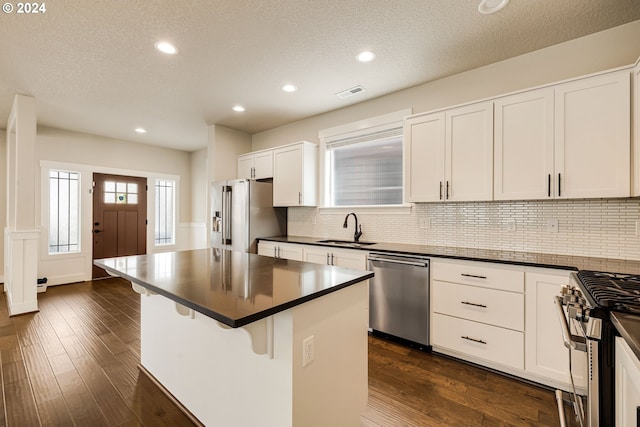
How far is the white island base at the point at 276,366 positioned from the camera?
47.4 inches

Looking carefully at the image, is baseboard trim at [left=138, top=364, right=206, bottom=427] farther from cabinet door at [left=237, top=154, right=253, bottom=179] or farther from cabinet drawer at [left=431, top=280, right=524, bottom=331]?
cabinet door at [left=237, top=154, right=253, bottom=179]

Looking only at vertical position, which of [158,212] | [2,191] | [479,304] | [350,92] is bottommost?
[479,304]

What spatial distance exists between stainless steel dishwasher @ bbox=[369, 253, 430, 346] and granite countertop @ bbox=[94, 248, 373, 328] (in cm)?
111

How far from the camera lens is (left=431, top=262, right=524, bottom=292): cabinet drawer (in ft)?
6.94

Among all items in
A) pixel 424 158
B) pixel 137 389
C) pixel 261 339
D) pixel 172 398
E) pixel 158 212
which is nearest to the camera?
pixel 261 339

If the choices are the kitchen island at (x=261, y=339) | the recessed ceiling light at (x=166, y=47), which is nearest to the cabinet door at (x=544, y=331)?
the kitchen island at (x=261, y=339)

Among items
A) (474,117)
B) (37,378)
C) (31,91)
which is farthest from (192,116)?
(474,117)

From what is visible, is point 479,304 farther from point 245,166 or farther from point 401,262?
point 245,166

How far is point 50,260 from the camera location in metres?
4.92

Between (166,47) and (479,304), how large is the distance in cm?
346

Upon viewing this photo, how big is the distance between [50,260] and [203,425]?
5.17 metres

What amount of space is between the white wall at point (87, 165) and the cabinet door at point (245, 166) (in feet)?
8.52

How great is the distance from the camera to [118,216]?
5730 mm

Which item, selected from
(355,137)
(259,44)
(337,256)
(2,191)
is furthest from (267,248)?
(2,191)
